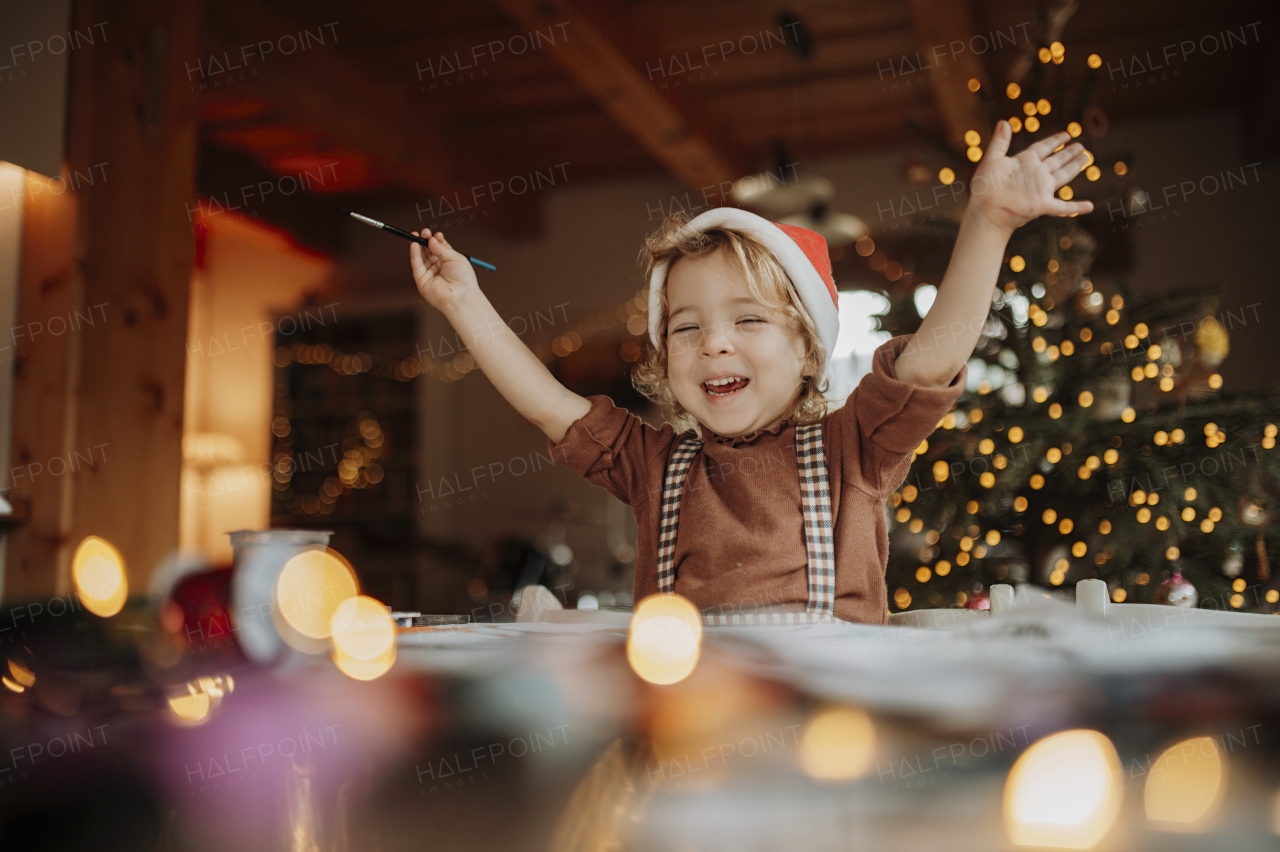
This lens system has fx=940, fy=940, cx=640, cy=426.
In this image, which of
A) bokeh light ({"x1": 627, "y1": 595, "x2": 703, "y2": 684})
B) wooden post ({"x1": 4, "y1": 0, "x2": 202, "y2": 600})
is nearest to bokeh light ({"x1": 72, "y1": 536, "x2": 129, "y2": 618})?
bokeh light ({"x1": 627, "y1": 595, "x2": 703, "y2": 684})

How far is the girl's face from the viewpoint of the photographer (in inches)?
38.0

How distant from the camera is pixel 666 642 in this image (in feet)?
1.06

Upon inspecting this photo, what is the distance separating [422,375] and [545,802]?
540 cm

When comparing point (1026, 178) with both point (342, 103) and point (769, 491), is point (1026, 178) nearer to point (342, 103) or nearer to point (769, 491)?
point (769, 491)

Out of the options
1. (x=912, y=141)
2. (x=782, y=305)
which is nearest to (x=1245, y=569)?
(x=782, y=305)

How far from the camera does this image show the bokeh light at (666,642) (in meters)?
0.31

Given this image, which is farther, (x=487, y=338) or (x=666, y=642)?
(x=487, y=338)

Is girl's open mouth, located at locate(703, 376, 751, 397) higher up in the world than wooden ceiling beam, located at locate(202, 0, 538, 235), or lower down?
lower down

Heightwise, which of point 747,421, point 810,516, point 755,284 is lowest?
point 810,516

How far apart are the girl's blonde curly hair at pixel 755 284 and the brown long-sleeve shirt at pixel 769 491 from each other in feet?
0.24

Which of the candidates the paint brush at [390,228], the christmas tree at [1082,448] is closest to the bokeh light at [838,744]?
the paint brush at [390,228]

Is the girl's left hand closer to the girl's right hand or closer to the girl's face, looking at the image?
the girl's face

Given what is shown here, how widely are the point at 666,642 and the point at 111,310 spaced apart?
1929 millimetres

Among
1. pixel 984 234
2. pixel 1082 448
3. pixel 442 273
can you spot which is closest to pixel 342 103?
pixel 1082 448
